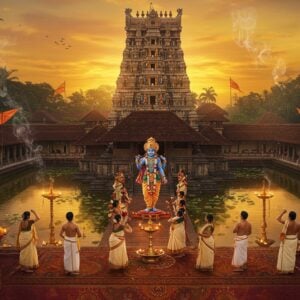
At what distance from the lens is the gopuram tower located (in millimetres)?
38188

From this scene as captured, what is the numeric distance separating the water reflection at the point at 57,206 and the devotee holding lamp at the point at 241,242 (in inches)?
284

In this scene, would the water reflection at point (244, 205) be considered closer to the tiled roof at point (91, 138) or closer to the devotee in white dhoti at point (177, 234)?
the devotee in white dhoti at point (177, 234)

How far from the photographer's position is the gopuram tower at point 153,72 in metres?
38.2

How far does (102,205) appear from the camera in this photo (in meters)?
24.5

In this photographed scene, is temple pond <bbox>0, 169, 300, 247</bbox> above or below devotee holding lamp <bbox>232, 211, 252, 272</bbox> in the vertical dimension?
below

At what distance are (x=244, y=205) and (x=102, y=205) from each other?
8297mm

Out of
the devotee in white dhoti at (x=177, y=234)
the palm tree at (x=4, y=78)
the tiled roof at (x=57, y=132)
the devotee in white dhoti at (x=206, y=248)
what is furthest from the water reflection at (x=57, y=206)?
the palm tree at (x=4, y=78)

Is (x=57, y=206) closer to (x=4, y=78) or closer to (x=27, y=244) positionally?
(x=27, y=244)

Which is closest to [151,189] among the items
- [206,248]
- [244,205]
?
[206,248]

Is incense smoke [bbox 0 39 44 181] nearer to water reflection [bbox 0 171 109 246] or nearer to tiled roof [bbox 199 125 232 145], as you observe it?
water reflection [bbox 0 171 109 246]

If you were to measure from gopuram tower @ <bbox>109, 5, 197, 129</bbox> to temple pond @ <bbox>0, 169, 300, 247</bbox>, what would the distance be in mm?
8534

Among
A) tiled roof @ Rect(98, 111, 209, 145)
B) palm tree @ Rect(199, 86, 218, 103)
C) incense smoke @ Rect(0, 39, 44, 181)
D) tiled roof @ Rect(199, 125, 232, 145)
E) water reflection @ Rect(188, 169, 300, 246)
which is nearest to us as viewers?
water reflection @ Rect(188, 169, 300, 246)

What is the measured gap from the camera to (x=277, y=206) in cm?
2402

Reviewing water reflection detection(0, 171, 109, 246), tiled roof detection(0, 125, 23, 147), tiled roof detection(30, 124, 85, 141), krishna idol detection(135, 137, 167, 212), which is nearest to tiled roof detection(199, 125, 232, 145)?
water reflection detection(0, 171, 109, 246)
